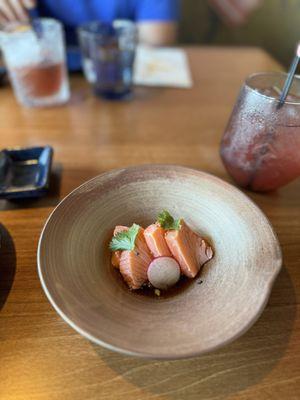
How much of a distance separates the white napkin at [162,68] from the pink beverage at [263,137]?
2.27 feet

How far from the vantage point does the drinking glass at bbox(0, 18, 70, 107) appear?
1276mm

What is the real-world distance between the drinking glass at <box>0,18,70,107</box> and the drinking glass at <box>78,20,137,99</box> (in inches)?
4.7

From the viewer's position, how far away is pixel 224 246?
72cm

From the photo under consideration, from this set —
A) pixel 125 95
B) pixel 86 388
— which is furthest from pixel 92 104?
pixel 86 388

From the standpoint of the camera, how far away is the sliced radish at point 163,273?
27.5 inches

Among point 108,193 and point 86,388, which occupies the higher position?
point 108,193

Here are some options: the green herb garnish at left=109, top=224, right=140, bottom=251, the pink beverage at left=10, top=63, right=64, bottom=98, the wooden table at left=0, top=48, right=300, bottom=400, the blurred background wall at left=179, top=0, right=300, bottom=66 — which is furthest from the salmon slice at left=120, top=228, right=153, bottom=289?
the blurred background wall at left=179, top=0, right=300, bottom=66

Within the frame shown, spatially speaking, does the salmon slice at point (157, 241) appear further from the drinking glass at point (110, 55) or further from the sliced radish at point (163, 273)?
the drinking glass at point (110, 55)

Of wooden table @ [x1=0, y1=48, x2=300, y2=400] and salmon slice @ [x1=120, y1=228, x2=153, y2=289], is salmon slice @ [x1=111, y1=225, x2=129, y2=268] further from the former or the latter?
wooden table @ [x1=0, y1=48, x2=300, y2=400]

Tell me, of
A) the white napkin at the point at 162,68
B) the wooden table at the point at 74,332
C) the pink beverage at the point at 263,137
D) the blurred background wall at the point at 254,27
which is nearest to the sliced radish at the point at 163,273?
the wooden table at the point at 74,332

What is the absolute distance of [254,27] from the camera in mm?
3389

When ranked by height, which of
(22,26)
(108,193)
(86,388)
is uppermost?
(22,26)

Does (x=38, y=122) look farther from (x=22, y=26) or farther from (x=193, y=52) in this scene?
(x=193, y=52)

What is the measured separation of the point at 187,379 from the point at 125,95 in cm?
118
